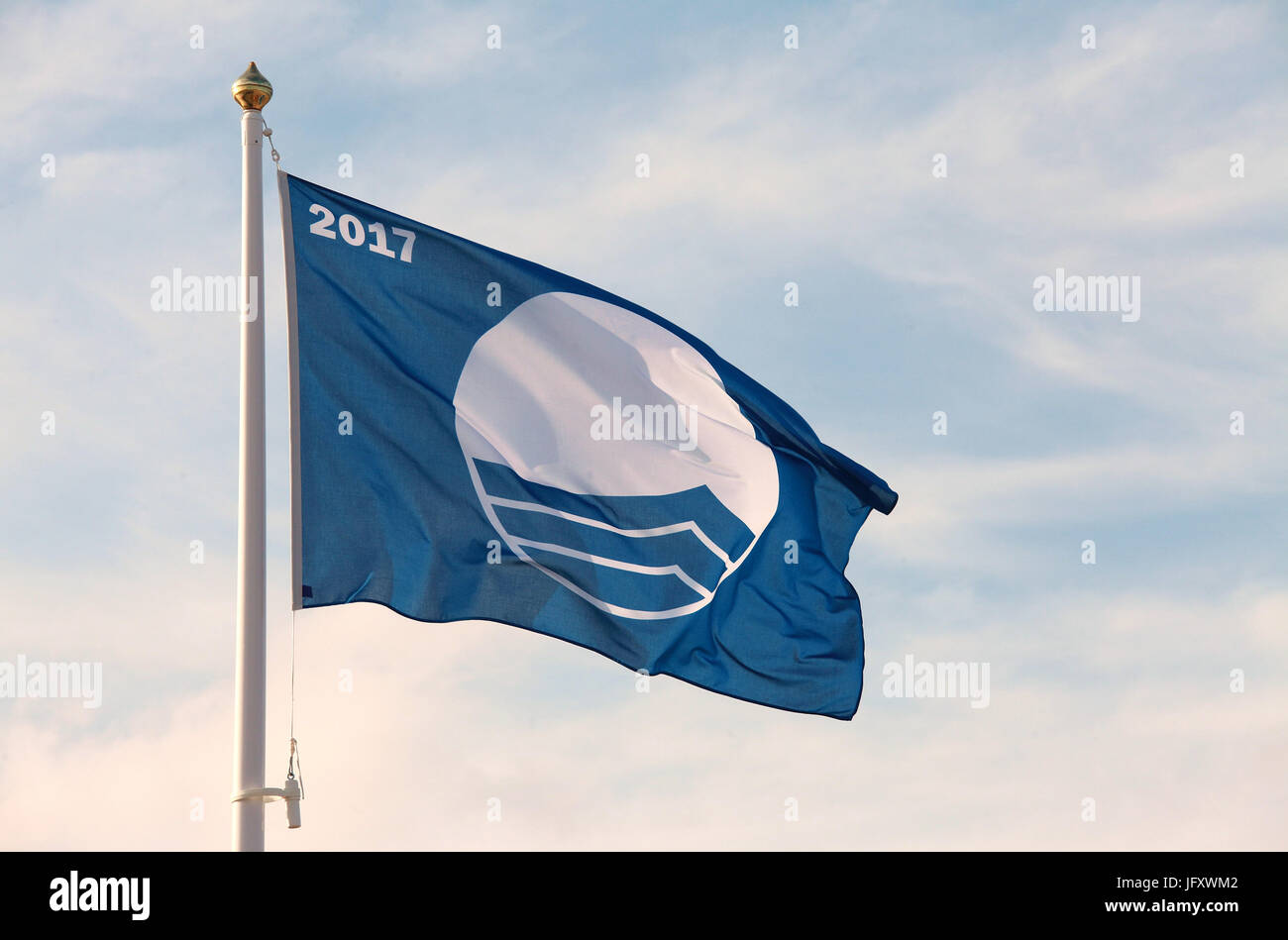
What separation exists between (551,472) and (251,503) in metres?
3.32

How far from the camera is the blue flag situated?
13.5 metres

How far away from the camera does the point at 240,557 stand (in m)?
12.0

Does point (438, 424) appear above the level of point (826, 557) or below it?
above

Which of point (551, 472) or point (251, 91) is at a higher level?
point (251, 91)

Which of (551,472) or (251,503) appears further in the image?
(551,472)

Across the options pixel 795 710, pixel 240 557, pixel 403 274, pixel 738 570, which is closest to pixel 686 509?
pixel 738 570

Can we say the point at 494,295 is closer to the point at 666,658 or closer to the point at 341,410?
the point at 341,410

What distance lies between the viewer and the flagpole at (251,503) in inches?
459

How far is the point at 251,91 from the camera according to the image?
1322 centimetres

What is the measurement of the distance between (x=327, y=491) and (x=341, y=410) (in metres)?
0.81

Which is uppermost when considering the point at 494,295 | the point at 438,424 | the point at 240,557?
the point at 494,295

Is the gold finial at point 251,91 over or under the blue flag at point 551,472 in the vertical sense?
over

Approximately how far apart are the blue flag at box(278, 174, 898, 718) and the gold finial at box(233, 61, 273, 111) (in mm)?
738

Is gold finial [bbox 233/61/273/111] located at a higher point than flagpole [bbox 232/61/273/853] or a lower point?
higher
